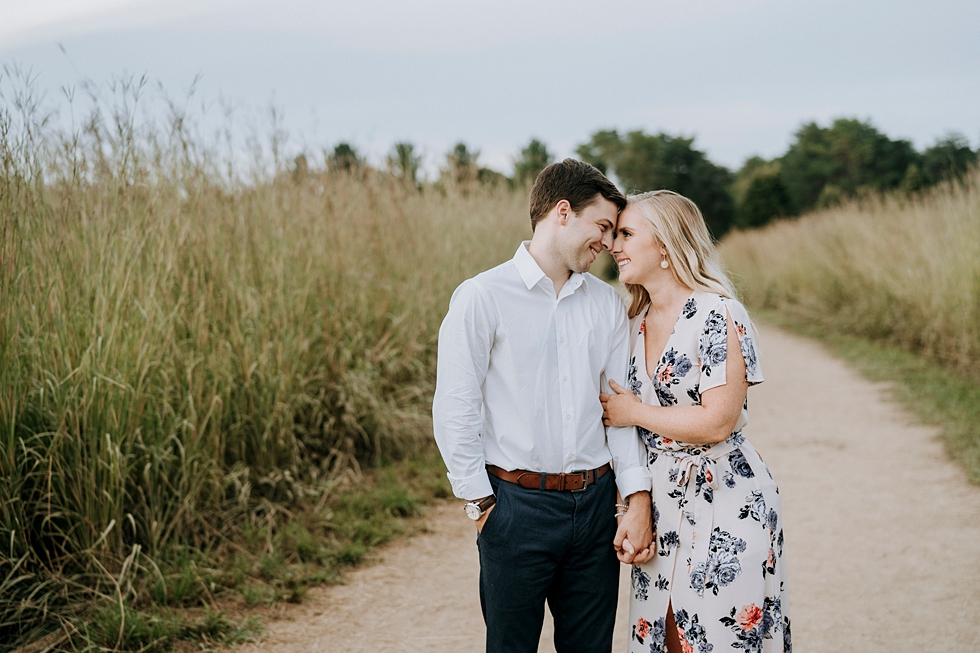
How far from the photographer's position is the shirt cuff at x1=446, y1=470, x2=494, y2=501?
79.7 inches

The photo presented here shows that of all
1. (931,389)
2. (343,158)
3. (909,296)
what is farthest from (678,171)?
(343,158)

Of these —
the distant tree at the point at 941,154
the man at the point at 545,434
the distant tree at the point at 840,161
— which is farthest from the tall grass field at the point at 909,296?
the distant tree at the point at 840,161

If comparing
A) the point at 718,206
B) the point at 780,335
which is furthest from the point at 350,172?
the point at 718,206

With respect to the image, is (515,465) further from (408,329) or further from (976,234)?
(976,234)

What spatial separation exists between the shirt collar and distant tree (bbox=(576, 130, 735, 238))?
36194mm

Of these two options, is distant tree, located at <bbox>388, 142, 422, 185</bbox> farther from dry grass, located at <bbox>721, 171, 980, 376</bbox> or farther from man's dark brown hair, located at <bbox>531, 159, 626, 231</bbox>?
dry grass, located at <bbox>721, 171, 980, 376</bbox>

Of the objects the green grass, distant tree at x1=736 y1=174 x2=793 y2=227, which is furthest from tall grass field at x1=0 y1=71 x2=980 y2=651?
distant tree at x1=736 y1=174 x2=793 y2=227

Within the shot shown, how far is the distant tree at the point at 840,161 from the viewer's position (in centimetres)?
3309

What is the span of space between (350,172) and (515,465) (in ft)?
15.6

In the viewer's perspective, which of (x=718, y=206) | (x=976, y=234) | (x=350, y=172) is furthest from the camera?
(x=718, y=206)

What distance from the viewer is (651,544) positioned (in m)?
2.17

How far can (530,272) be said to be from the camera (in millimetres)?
2170

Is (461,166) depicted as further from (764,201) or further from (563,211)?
(764,201)

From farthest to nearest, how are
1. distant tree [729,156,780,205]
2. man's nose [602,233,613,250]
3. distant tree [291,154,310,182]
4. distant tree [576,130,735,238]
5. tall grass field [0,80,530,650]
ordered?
distant tree [576,130,735,238] < distant tree [729,156,780,205] < distant tree [291,154,310,182] < tall grass field [0,80,530,650] < man's nose [602,233,613,250]
